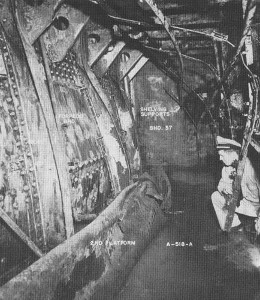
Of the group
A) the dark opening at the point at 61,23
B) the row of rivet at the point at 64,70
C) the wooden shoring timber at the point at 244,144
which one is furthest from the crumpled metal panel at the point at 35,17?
the wooden shoring timber at the point at 244,144

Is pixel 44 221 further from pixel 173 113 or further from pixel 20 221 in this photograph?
pixel 173 113

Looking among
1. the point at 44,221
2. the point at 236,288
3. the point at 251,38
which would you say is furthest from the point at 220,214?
the point at 44,221

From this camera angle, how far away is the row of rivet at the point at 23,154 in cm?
300

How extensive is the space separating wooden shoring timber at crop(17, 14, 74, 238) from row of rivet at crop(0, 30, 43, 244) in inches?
12.4

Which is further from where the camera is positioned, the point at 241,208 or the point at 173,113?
the point at 173,113

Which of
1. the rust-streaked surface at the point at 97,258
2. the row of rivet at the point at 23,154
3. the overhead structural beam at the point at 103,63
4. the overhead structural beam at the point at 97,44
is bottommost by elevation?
the rust-streaked surface at the point at 97,258

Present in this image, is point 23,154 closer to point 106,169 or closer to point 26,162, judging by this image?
point 26,162

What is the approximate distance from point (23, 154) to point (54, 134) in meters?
0.53

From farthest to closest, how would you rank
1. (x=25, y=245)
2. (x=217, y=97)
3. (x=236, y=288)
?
1. (x=217, y=97)
2. (x=236, y=288)
3. (x=25, y=245)

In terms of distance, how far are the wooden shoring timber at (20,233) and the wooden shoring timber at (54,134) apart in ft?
1.63

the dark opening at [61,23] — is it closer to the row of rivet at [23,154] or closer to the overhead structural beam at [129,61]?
the row of rivet at [23,154]

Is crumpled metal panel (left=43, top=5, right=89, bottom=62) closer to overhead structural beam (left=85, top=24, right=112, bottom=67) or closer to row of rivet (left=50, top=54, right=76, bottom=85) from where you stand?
row of rivet (left=50, top=54, right=76, bottom=85)

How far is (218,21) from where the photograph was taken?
5.24 meters

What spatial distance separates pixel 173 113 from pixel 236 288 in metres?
5.73
